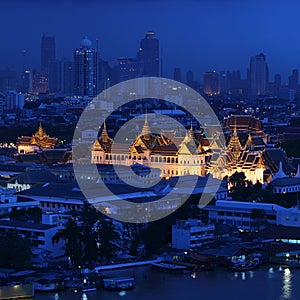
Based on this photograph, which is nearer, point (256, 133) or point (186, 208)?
point (186, 208)

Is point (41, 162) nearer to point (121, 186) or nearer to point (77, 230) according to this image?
point (121, 186)

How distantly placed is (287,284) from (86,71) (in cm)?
3095

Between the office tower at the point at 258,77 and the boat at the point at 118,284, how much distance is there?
41.7 meters

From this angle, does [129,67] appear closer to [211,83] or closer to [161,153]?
[211,83]

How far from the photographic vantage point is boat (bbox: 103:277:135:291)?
8055 millimetres

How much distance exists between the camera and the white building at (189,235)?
9406 mm

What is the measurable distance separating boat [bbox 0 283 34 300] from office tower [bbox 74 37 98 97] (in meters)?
30.4

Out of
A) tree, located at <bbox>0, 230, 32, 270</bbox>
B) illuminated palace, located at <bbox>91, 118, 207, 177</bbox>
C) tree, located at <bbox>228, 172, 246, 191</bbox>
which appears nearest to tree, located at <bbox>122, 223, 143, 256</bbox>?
tree, located at <bbox>0, 230, 32, 270</bbox>

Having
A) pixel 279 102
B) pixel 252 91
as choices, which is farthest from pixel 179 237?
pixel 252 91

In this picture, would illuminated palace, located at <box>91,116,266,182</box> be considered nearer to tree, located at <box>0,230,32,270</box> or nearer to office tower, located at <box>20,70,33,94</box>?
tree, located at <box>0,230,32,270</box>

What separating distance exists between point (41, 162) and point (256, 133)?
142 inches

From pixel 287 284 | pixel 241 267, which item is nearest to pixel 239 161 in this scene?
pixel 241 267

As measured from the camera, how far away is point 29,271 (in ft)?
27.2

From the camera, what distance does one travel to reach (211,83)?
47281mm
